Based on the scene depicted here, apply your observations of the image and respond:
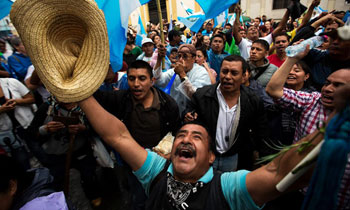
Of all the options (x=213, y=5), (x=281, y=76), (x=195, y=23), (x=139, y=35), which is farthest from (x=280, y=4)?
(x=281, y=76)

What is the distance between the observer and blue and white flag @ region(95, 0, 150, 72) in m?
2.63

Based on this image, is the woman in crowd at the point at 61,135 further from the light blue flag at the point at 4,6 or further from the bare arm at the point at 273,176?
the bare arm at the point at 273,176

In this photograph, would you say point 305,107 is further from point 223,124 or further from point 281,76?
point 223,124

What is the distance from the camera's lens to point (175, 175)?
59.7 inches

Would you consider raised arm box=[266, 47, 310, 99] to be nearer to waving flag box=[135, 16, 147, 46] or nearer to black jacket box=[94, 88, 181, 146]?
A: black jacket box=[94, 88, 181, 146]

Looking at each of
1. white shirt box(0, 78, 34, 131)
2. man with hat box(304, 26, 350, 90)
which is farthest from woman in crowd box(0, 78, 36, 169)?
man with hat box(304, 26, 350, 90)

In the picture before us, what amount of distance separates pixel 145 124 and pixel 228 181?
1.40 m

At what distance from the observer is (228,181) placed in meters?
1.30

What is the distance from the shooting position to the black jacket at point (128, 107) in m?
2.48

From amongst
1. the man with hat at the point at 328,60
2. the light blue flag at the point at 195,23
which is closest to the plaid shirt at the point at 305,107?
the man with hat at the point at 328,60

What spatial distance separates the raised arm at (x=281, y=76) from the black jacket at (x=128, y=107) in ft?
3.94

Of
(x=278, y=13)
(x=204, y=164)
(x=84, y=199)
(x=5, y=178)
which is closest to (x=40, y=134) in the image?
(x=5, y=178)

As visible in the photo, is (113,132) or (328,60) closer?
(113,132)

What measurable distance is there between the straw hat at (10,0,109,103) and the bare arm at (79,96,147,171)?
15 cm
